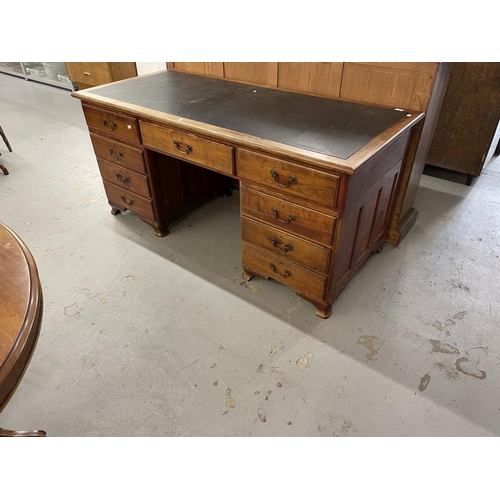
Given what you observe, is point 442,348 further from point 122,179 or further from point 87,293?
point 122,179

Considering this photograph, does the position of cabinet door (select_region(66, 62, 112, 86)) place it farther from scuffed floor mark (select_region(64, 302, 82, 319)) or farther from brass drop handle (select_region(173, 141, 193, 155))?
scuffed floor mark (select_region(64, 302, 82, 319))

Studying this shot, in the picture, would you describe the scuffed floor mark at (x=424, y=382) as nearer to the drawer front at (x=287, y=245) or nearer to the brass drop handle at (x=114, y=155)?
the drawer front at (x=287, y=245)

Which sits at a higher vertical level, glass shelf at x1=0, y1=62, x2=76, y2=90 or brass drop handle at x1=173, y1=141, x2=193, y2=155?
brass drop handle at x1=173, y1=141, x2=193, y2=155

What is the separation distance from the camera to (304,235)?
62.4 inches

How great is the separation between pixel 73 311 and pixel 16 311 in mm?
1130

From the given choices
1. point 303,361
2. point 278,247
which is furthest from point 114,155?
point 303,361

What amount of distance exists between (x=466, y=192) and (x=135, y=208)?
2.28 m

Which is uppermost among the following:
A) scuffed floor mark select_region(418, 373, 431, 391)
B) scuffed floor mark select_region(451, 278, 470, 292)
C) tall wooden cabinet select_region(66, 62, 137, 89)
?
tall wooden cabinet select_region(66, 62, 137, 89)

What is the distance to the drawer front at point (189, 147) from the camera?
5.35 ft

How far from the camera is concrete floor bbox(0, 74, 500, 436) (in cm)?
140

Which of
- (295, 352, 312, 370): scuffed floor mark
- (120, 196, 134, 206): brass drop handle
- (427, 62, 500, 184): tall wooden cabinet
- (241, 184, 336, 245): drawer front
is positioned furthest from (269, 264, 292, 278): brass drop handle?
(427, 62, 500, 184): tall wooden cabinet

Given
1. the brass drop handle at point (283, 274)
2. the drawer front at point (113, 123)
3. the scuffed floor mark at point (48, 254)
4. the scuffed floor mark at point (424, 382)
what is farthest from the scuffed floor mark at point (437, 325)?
the scuffed floor mark at point (48, 254)

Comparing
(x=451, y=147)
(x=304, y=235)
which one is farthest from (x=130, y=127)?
(x=451, y=147)

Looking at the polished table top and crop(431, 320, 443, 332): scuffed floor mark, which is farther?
crop(431, 320, 443, 332): scuffed floor mark
